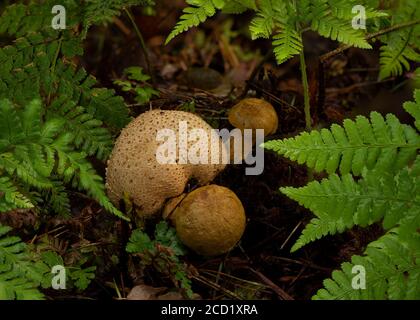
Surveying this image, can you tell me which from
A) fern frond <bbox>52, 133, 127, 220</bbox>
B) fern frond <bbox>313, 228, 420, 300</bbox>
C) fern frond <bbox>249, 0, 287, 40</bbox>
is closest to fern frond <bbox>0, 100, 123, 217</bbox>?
fern frond <bbox>52, 133, 127, 220</bbox>

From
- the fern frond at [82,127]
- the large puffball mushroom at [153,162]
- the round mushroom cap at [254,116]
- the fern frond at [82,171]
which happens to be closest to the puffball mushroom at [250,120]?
the round mushroom cap at [254,116]

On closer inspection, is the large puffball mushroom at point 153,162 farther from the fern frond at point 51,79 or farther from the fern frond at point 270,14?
the fern frond at point 270,14

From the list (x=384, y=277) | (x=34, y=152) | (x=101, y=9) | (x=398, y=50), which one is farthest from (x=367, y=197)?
(x=101, y=9)

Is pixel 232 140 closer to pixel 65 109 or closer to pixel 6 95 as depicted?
pixel 65 109

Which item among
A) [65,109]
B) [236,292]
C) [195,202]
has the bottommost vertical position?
[236,292]

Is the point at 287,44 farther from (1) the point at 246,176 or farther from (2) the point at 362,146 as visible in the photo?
(1) the point at 246,176

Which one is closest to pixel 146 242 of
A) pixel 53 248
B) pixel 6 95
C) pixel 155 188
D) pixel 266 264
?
pixel 155 188
